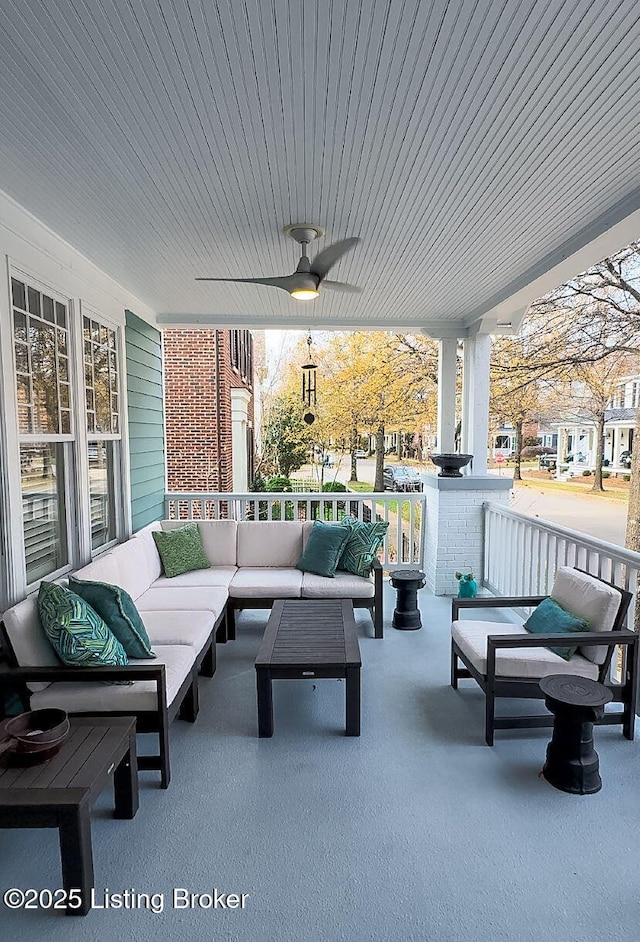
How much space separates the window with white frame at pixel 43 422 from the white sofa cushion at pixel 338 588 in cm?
189

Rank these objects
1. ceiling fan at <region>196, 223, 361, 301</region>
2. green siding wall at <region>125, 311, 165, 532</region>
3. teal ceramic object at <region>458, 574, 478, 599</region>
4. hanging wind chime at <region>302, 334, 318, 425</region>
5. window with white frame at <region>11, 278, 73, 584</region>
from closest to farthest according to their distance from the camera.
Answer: window with white frame at <region>11, 278, 73, 584</region> → ceiling fan at <region>196, 223, 361, 301</region> → teal ceramic object at <region>458, 574, 478, 599</region> → green siding wall at <region>125, 311, 165, 532</region> → hanging wind chime at <region>302, 334, 318, 425</region>

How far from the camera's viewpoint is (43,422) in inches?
135

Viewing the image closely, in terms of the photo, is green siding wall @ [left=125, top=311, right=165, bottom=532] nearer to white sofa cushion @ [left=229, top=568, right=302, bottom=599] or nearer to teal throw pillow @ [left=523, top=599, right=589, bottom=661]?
white sofa cushion @ [left=229, top=568, right=302, bottom=599]

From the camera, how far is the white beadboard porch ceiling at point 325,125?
1713 millimetres

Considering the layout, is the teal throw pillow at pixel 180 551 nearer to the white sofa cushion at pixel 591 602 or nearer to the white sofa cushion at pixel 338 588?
the white sofa cushion at pixel 338 588

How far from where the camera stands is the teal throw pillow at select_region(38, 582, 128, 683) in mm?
2521

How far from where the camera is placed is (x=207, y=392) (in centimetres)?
863

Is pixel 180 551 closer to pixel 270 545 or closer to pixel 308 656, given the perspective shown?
pixel 270 545

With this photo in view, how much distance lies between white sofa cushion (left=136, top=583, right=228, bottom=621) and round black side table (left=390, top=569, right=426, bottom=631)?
5.06ft

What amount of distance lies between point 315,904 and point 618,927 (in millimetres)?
1022

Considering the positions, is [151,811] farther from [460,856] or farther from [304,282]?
[304,282]

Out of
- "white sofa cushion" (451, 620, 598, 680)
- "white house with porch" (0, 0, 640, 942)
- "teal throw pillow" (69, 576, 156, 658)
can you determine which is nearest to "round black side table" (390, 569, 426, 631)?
"white house with porch" (0, 0, 640, 942)

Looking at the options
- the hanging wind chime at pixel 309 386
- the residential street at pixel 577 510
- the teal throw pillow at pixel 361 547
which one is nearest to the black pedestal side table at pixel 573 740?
the teal throw pillow at pixel 361 547

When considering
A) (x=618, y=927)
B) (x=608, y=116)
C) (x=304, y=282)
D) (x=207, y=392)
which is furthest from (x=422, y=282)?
(x=207, y=392)
